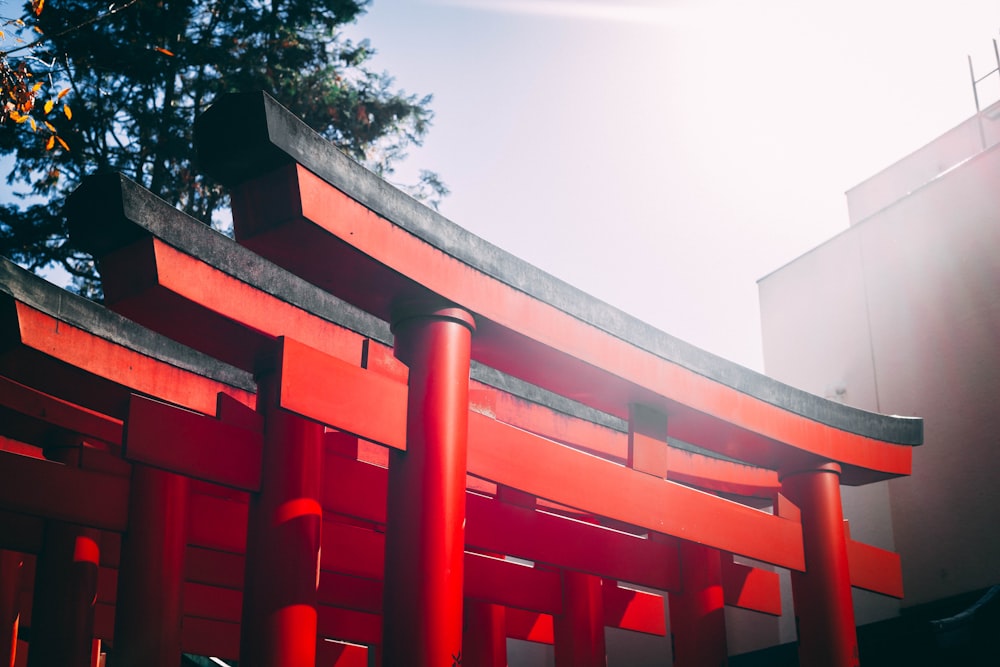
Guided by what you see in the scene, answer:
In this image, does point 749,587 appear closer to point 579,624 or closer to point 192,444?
point 579,624

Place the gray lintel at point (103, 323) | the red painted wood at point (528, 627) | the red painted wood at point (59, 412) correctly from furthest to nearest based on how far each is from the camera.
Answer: the red painted wood at point (528, 627) < the red painted wood at point (59, 412) < the gray lintel at point (103, 323)

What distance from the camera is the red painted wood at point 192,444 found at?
4.58m

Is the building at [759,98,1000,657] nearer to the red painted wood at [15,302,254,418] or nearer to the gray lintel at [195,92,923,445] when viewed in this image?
the gray lintel at [195,92,923,445]

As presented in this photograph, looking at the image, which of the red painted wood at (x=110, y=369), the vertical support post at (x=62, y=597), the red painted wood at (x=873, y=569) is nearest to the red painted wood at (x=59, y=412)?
the vertical support post at (x=62, y=597)

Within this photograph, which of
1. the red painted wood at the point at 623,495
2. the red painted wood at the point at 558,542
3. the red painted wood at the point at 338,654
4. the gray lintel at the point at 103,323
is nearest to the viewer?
→ the red painted wood at the point at 623,495

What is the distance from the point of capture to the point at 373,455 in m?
6.47

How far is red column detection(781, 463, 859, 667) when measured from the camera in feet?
21.3

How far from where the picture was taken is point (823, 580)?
6566 millimetres

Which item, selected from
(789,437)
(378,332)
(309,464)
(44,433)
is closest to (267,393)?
(309,464)

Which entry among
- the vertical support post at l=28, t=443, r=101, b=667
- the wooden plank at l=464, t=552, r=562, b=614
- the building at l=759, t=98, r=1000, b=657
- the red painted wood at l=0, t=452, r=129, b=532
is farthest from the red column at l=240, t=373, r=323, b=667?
the building at l=759, t=98, r=1000, b=657


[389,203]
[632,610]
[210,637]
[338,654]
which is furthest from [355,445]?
[632,610]

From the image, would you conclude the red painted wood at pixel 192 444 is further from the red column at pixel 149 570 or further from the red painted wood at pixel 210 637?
the red painted wood at pixel 210 637

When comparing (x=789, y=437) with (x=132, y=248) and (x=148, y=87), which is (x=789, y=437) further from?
(x=148, y=87)

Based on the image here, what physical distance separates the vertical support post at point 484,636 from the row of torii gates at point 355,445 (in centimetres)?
2
